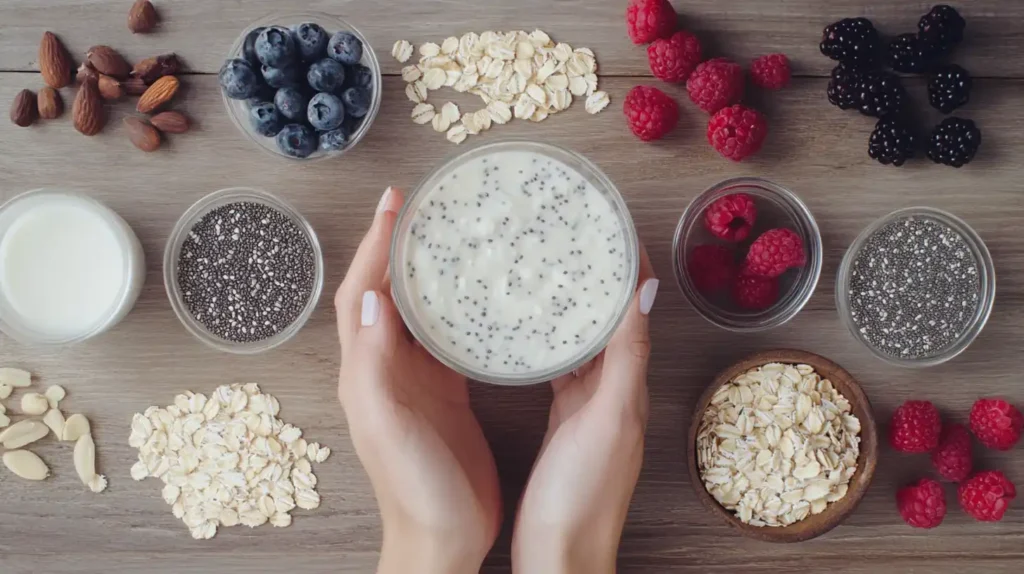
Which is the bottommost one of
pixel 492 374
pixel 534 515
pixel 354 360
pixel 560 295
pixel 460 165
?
pixel 534 515

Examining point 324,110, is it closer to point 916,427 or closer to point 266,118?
point 266,118

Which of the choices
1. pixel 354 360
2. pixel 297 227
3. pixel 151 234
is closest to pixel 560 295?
pixel 354 360

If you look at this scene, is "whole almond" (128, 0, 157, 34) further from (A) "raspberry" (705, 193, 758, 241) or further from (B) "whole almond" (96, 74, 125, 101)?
(A) "raspberry" (705, 193, 758, 241)

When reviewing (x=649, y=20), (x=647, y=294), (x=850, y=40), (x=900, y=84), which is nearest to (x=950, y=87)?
(x=900, y=84)

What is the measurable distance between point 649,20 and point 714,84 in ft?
0.46

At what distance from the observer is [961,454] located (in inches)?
52.6

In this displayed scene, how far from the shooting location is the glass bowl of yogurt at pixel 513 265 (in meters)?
1.07

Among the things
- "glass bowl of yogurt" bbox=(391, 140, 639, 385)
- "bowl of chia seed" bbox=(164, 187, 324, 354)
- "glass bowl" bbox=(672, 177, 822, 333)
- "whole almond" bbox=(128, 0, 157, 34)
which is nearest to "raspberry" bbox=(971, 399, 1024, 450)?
"glass bowl" bbox=(672, 177, 822, 333)

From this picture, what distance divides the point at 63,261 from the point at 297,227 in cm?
37

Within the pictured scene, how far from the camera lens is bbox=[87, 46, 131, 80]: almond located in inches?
51.8

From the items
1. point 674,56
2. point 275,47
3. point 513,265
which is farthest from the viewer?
point 674,56

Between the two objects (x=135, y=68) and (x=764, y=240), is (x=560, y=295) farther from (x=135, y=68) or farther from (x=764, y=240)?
(x=135, y=68)

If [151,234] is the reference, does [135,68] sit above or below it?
above

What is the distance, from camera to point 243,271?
1.33 metres
